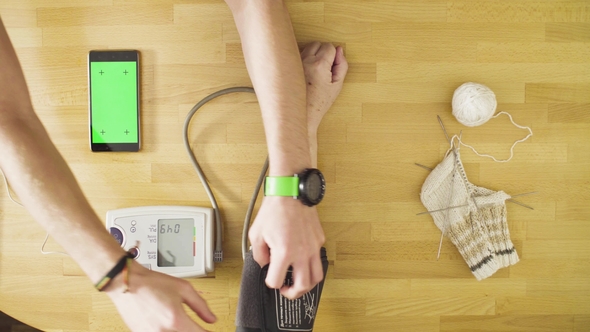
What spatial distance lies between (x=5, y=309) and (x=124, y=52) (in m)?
0.75

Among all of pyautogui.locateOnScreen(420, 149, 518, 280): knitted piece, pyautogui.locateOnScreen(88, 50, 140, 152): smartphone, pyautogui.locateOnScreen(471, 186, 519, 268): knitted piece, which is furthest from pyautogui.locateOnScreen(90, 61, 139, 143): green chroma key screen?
pyautogui.locateOnScreen(471, 186, 519, 268): knitted piece

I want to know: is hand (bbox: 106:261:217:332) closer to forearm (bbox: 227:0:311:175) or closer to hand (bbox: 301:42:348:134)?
forearm (bbox: 227:0:311:175)

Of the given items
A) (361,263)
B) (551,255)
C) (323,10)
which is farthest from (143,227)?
(551,255)

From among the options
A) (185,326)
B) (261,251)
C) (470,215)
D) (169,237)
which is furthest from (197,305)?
(470,215)

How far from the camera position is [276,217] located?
2.42 feet

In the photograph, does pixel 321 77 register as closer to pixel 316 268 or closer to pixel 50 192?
pixel 316 268

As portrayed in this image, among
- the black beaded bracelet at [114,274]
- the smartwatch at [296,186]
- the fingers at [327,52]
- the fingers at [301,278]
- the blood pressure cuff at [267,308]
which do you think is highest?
the fingers at [327,52]

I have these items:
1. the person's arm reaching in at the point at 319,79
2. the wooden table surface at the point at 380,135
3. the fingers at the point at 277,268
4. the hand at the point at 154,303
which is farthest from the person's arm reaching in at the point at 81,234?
the person's arm reaching in at the point at 319,79

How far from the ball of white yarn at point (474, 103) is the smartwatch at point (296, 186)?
0.44 meters

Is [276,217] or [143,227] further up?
[276,217]

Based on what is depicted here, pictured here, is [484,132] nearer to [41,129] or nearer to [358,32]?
[358,32]

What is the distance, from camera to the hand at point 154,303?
66 cm

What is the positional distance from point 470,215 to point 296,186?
20.7 inches

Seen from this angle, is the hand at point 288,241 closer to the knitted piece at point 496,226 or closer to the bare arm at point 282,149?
the bare arm at point 282,149
